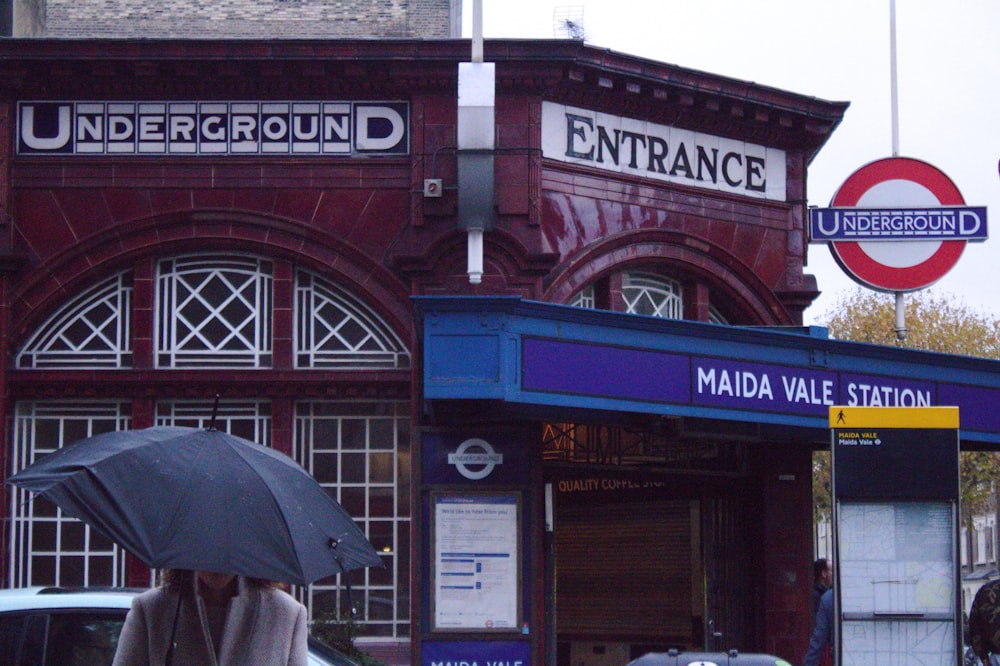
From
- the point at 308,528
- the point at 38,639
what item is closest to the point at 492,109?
the point at 38,639

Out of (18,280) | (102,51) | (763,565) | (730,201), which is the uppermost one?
(102,51)

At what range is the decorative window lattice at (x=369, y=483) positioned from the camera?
14.2m

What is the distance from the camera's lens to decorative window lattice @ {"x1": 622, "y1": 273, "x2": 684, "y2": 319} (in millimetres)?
15641

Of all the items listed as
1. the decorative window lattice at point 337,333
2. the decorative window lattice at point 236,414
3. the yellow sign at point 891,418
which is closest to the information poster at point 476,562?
the decorative window lattice at point 337,333

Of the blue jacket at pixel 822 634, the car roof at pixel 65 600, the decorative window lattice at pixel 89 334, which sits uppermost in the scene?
the decorative window lattice at pixel 89 334

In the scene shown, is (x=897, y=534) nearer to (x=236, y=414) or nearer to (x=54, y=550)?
(x=236, y=414)

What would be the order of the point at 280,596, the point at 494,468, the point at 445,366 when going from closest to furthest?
the point at 280,596
the point at 445,366
the point at 494,468

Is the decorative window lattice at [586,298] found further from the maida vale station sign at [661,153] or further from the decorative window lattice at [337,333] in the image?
the decorative window lattice at [337,333]

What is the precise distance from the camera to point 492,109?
552 inches

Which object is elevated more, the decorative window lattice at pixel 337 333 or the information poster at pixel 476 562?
the decorative window lattice at pixel 337 333

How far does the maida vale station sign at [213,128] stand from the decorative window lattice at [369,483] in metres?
2.53

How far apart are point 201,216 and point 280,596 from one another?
926 centimetres

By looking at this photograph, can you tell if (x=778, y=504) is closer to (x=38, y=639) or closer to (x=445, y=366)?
(x=445, y=366)

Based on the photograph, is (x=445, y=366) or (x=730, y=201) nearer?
(x=445, y=366)
